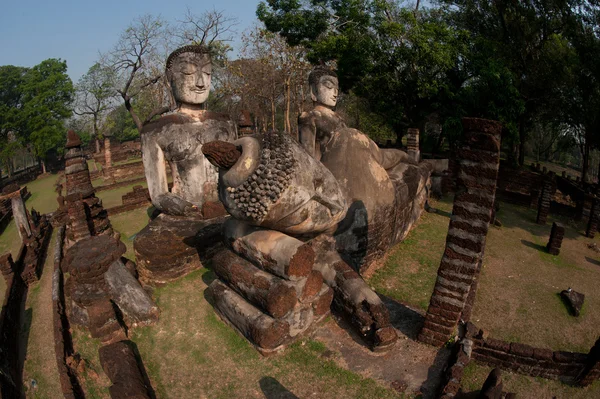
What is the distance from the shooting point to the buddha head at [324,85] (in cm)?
627

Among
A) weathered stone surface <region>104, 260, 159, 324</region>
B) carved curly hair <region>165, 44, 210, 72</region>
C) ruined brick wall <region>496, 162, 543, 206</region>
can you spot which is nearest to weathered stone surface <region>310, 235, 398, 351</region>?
weathered stone surface <region>104, 260, 159, 324</region>

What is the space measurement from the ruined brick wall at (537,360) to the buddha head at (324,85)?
4338 mm

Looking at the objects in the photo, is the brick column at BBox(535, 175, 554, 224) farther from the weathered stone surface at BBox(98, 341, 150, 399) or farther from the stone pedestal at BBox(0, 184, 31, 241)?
the stone pedestal at BBox(0, 184, 31, 241)

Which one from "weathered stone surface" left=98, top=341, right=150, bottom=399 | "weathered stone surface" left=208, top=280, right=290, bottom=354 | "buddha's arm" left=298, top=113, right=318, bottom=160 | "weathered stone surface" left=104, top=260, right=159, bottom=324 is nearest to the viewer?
"weathered stone surface" left=98, top=341, right=150, bottom=399

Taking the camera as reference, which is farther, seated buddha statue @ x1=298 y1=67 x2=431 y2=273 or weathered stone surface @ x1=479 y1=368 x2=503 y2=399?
seated buddha statue @ x1=298 y1=67 x2=431 y2=273

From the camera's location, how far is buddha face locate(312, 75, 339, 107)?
627 centimetres

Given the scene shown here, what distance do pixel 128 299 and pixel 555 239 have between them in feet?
28.8

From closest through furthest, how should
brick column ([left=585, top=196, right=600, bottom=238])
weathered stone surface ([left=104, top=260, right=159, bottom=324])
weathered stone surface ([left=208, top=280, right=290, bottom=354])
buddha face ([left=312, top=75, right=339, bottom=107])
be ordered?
weathered stone surface ([left=208, top=280, right=290, bottom=354]) → weathered stone surface ([left=104, top=260, right=159, bottom=324]) → buddha face ([left=312, top=75, right=339, bottom=107]) → brick column ([left=585, top=196, right=600, bottom=238])

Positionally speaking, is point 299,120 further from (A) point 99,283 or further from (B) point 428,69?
(B) point 428,69

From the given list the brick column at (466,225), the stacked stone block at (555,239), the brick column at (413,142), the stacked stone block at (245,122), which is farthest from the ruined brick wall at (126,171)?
the brick column at (466,225)

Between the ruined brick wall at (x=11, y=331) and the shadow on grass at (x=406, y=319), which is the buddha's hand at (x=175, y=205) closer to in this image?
the ruined brick wall at (x=11, y=331)

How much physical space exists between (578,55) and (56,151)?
34.5 m

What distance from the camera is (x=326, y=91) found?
630cm

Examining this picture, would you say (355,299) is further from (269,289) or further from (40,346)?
(40,346)
